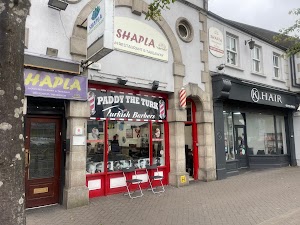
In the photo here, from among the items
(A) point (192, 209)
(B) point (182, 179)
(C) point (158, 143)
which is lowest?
(A) point (192, 209)

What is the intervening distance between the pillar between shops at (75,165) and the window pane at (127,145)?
3.98ft

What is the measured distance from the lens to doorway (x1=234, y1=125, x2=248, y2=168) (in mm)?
13102

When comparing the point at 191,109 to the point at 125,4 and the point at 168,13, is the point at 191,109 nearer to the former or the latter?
the point at 168,13

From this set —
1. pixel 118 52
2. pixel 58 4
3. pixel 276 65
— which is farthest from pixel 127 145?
pixel 276 65

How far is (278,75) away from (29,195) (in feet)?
43.4

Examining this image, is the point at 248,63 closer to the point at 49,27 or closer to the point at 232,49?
the point at 232,49

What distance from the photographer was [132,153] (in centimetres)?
877

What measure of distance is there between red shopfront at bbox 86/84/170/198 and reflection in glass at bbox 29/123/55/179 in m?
1.00

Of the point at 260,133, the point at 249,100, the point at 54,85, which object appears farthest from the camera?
the point at 260,133

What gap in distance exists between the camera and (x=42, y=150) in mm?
7031

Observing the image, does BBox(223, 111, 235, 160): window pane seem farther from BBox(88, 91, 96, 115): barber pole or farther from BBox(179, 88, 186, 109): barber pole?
BBox(88, 91, 96, 115): barber pole

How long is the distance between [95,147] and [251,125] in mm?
9270

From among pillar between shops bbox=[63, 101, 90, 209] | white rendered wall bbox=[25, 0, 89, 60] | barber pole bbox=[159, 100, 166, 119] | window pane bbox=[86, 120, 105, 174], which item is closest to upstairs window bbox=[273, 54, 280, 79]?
barber pole bbox=[159, 100, 166, 119]

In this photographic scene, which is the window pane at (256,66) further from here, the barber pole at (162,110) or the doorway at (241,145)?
the barber pole at (162,110)
